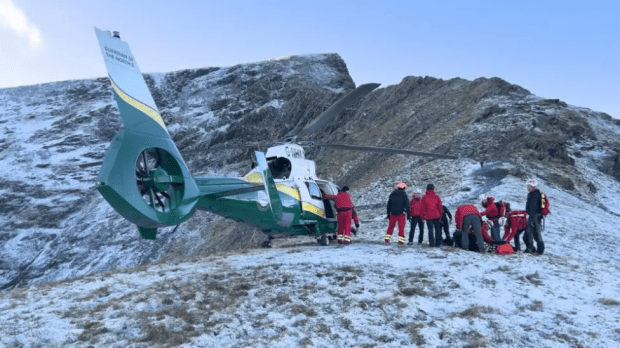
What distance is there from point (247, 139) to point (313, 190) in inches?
1227

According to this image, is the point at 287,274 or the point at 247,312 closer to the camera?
the point at 247,312

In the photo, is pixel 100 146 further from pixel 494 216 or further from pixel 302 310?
pixel 302 310

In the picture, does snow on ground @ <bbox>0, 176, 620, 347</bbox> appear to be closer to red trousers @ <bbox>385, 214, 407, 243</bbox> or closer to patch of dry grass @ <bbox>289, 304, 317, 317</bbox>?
patch of dry grass @ <bbox>289, 304, 317, 317</bbox>

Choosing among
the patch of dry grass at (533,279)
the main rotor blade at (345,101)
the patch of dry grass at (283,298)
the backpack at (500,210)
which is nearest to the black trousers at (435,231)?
the backpack at (500,210)

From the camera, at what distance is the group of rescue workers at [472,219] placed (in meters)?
12.6

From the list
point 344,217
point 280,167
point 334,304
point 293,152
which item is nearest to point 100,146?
point 280,167

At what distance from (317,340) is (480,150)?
21.9 meters

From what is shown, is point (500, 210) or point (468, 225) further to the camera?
point (500, 210)

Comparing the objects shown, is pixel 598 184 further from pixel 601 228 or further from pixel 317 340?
pixel 317 340

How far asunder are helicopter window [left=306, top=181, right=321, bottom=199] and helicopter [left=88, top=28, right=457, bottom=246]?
0.03 metres

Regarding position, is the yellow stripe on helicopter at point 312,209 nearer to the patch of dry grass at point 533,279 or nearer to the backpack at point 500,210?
the backpack at point 500,210

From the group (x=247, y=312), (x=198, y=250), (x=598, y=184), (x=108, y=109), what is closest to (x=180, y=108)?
(x=108, y=109)

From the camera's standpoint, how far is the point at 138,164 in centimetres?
1009

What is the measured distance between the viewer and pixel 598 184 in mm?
24344
